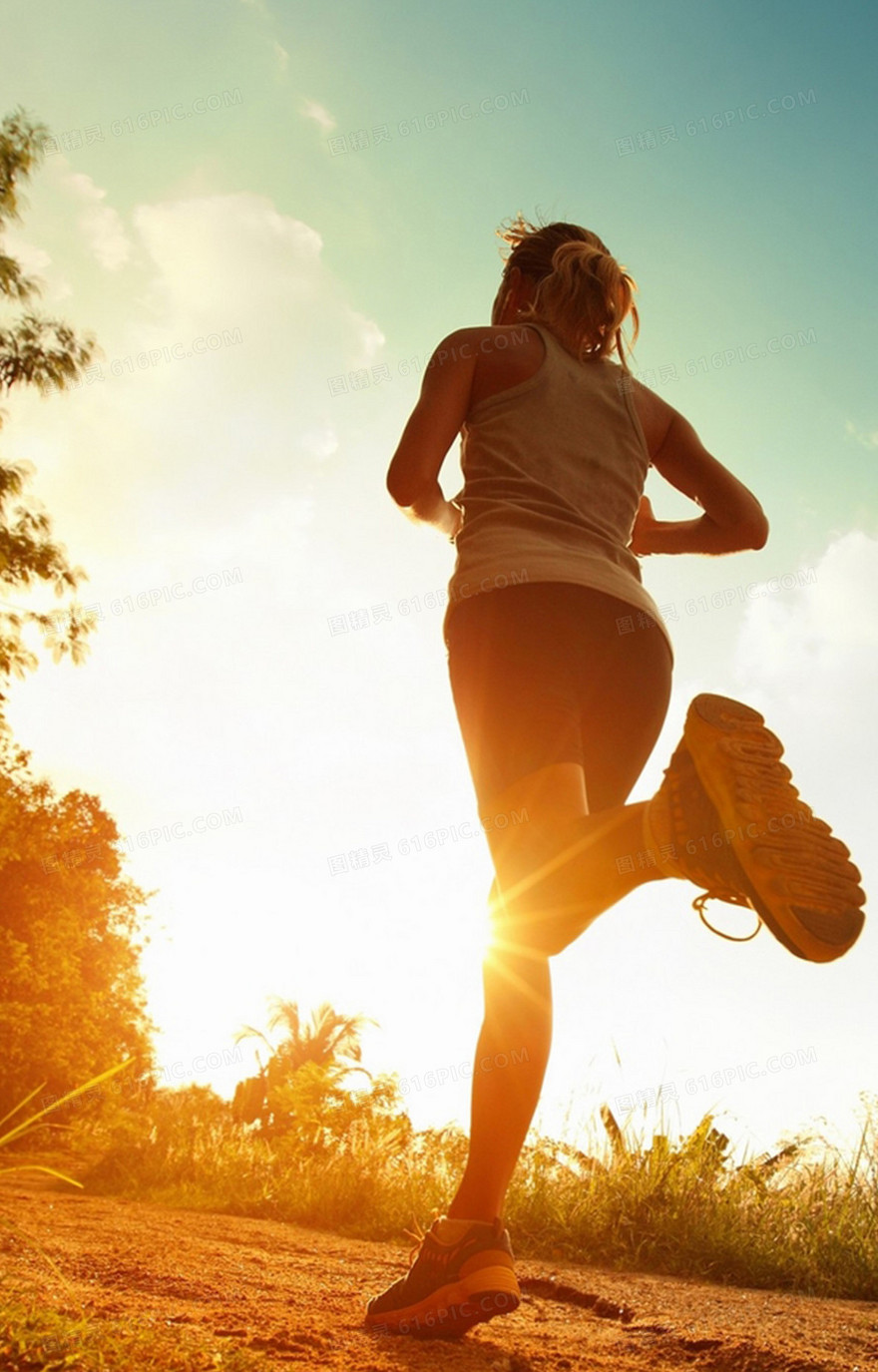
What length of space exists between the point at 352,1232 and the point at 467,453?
4.30 metres

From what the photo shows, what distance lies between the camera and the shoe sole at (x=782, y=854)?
4.48 feet

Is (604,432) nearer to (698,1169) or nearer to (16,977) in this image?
(698,1169)

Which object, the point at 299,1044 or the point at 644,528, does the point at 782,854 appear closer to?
the point at 644,528

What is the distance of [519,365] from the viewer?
6.91ft

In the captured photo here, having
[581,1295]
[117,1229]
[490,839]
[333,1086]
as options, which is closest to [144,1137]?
[333,1086]

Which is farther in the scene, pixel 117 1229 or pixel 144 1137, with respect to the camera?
pixel 144 1137

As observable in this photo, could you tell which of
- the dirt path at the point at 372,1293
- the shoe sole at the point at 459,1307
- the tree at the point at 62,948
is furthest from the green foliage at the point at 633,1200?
the tree at the point at 62,948

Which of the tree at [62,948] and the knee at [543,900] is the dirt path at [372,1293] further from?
the tree at [62,948]

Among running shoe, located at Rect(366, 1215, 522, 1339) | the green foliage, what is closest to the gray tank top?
running shoe, located at Rect(366, 1215, 522, 1339)

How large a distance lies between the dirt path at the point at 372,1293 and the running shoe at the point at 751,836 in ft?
3.05

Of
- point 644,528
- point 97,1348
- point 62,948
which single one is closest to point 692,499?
point 644,528

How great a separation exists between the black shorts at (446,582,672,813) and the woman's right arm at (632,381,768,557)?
0.61 metres

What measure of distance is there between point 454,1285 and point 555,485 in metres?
1.66

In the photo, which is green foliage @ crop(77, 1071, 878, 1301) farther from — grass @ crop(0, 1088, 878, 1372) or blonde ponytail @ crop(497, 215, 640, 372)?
blonde ponytail @ crop(497, 215, 640, 372)
